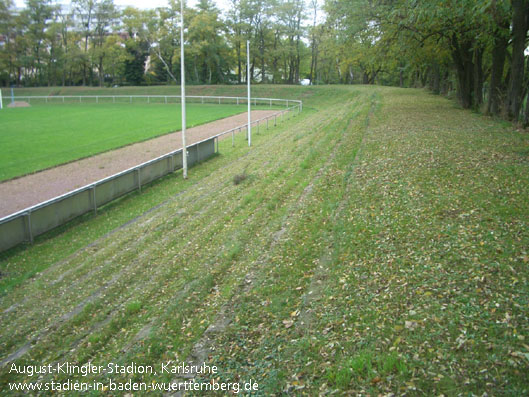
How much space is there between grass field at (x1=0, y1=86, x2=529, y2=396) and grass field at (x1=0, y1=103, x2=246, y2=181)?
9.73 meters

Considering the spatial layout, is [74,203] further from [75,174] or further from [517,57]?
[517,57]

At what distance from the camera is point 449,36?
22.3 m

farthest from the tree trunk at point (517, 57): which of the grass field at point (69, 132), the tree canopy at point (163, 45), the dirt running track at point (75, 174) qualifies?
the tree canopy at point (163, 45)

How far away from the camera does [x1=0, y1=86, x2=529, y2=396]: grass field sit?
548cm

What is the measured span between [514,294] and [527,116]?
14.3 meters

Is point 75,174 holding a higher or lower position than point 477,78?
lower

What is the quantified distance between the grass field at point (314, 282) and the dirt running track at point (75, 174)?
327 cm

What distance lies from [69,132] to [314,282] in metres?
28.9

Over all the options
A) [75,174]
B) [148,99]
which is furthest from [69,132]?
[148,99]

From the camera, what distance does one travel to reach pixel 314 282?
7.89 meters

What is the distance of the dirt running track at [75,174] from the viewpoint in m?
16.2

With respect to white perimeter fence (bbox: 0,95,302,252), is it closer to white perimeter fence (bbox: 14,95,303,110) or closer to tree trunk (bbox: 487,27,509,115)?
tree trunk (bbox: 487,27,509,115)

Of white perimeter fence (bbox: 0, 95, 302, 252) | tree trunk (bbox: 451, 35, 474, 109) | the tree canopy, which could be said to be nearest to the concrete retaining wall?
white perimeter fence (bbox: 0, 95, 302, 252)

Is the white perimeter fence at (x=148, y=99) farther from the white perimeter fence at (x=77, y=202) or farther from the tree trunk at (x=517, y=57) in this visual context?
the white perimeter fence at (x=77, y=202)
